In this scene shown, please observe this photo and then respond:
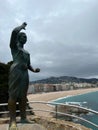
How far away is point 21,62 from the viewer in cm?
1055

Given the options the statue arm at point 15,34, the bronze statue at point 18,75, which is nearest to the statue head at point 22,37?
the bronze statue at point 18,75

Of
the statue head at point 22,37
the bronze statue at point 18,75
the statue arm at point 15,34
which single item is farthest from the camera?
the statue head at point 22,37

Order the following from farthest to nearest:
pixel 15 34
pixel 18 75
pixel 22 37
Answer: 1. pixel 22 37
2. pixel 18 75
3. pixel 15 34

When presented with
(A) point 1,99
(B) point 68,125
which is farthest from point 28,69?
(A) point 1,99

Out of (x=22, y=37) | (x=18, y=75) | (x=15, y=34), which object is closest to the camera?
(x=15, y=34)

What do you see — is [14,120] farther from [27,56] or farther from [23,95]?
[27,56]

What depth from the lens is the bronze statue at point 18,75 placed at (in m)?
10.4

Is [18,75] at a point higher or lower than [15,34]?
lower

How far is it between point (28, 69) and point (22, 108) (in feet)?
3.07

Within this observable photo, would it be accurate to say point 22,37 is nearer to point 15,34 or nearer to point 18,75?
point 15,34

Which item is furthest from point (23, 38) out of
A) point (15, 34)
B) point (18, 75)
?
point (18, 75)

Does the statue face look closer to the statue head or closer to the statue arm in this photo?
the statue head

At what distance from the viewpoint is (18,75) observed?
10.4 metres

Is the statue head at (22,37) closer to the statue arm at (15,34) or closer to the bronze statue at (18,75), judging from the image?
the bronze statue at (18,75)
